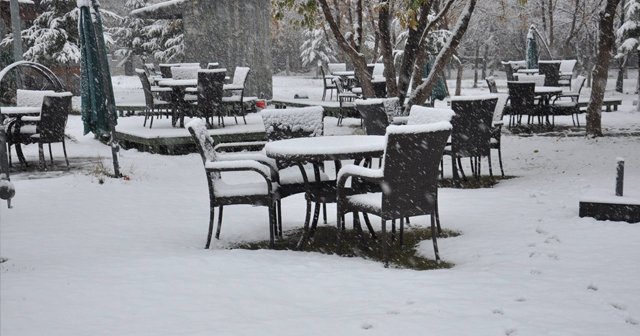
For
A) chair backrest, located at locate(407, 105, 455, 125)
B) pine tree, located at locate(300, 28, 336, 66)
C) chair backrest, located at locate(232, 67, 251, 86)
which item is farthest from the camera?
pine tree, located at locate(300, 28, 336, 66)

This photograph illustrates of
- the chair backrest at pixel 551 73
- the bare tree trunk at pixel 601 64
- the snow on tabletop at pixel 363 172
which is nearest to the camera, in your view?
the snow on tabletop at pixel 363 172

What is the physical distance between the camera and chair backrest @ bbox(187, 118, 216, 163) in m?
5.59

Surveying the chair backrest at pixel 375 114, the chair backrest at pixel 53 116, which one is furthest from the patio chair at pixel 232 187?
the chair backrest at pixel 53 116

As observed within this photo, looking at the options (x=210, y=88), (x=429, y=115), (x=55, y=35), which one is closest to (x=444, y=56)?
(x=210, y=88)

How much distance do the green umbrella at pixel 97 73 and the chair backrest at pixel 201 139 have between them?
343 centimetres

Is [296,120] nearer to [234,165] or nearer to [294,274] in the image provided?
[234,165]

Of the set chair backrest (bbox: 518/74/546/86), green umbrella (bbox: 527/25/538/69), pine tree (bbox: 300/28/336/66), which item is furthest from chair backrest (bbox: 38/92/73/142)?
pine tree (bbox: 300/28/336/66)

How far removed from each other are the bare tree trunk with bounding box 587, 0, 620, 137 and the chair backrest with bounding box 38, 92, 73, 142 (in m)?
8.53

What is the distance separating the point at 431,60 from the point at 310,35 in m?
23.8

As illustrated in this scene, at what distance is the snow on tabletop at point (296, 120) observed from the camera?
6699 mm

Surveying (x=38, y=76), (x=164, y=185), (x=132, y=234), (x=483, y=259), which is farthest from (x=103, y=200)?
(x=38, y=76)

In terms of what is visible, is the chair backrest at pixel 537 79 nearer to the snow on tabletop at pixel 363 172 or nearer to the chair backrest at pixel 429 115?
the chair backrest at pixel 429 115

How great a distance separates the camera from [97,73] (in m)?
9.67

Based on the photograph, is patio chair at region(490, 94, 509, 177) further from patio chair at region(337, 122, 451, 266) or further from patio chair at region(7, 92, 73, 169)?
patio chair at region(7, 92, 73, 169)
